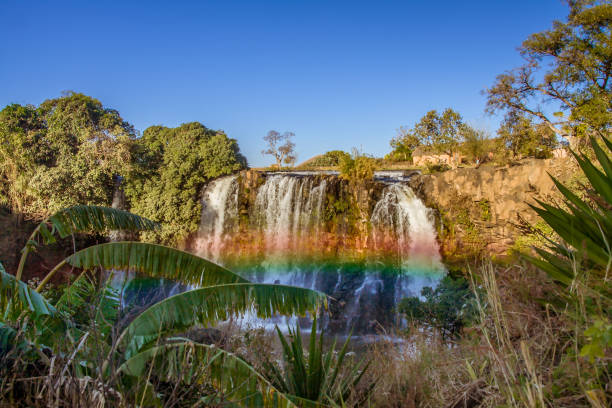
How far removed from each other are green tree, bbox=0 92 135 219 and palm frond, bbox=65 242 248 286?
15.3 meters

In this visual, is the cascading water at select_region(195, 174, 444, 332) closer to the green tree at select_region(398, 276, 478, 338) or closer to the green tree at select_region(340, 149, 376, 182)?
the green tree at select_region(340, 149, 376, 182)

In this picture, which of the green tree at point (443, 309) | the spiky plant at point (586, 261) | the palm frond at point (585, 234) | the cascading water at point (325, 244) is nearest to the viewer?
the spiky plant at point (586, 261)

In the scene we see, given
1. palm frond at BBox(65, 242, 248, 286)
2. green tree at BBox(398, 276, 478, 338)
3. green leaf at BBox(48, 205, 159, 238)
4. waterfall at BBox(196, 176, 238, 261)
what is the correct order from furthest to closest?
waterfall at BBox(196, 176, 238, 261)
green tree at BBox(398, 276, 478, 338)
green leaf at BBox(48, 205, 159, 238)
palm frond at BBox(65, 242, 248, 286)

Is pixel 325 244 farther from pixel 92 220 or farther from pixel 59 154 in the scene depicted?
pixel 59 154

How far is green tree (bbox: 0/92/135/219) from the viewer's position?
17250mm

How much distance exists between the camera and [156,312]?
3621mm

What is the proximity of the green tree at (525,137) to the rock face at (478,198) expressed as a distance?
5173mm

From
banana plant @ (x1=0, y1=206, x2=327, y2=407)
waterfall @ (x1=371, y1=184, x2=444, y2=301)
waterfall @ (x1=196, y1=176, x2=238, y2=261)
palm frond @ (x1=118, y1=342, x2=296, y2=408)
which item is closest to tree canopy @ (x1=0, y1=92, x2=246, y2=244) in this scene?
waterfall @ (x1=196, y1=176, x2=238, y2=261)

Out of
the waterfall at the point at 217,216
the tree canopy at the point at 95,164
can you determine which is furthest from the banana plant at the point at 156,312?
the tree canopy at the point at 95,164

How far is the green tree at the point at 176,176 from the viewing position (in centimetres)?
1803

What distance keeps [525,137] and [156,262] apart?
20.2 metres

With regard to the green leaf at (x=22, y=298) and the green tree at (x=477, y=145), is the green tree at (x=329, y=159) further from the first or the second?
the green leaf at (x=22, y=298)

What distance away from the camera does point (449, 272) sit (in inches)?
555

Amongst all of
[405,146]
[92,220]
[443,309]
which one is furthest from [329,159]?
[92,220]
